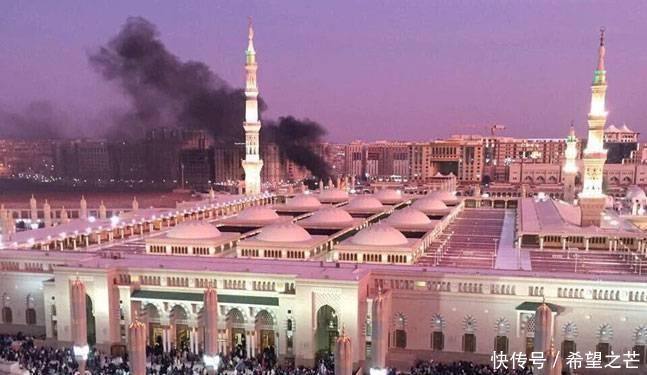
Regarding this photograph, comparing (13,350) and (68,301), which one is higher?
(68,301)

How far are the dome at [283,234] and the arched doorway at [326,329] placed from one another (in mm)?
4655

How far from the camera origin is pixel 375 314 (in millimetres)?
15570

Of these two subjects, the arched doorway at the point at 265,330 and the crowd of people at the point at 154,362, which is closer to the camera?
the crowd of people at the point at 154,362

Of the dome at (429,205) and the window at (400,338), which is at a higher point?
the dome at (429,205)

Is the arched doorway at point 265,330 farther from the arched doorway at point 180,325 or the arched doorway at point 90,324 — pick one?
the arched doorway at point 90,324

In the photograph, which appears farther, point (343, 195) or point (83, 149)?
point (83, 149)

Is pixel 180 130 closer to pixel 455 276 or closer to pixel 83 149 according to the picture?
pixel 83 149

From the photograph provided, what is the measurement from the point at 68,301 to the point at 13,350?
2393 millimetres

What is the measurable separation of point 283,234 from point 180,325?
540cm

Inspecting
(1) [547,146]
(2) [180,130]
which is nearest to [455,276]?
(2) [180,130]

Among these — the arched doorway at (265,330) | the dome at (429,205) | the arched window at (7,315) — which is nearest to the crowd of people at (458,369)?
the arched doorway at (265,330)

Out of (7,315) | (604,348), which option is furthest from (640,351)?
(7,315)

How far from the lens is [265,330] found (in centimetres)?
2073

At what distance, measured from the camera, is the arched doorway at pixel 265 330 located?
20.6m
